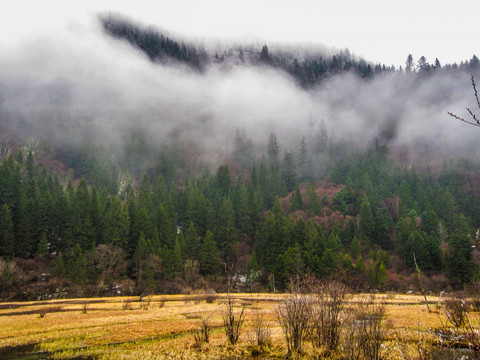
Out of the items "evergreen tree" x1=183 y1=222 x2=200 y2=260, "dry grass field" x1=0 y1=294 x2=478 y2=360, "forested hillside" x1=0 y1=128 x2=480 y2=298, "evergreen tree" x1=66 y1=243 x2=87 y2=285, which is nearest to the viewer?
"dry grass field" x1=0 y1=294 x2=478 y2=360

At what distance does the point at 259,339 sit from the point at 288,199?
104993 mm

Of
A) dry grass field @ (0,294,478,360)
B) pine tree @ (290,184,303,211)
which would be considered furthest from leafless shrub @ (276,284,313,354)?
pine tree @ (290,184,303,211)

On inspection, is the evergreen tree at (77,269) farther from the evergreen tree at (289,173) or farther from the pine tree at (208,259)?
the evergreen tree at (289,173)

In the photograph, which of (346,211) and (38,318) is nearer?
(38,318)

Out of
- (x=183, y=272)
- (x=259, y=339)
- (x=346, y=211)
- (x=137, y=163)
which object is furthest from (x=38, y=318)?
(x=137, y=163)

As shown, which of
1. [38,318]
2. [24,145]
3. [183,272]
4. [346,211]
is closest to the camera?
[38,318]

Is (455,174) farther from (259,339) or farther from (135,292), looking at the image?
(259,339)

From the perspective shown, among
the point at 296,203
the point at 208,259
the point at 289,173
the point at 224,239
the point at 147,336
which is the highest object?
the point at 289,173

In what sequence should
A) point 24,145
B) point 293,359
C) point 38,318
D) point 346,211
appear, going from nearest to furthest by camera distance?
point 293,359 → point 38,318 → point 346,211 → point 24,145

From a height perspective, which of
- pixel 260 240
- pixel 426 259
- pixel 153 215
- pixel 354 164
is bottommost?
pixel 426 259

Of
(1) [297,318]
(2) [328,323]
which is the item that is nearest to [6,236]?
(1) [297,318]

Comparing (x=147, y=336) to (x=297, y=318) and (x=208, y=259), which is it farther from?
(x=208, y=259)

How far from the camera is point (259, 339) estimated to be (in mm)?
19625

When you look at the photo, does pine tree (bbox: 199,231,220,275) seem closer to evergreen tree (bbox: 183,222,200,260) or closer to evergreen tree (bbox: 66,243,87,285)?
evergreen tree (bbox: 183,222,200,260)
